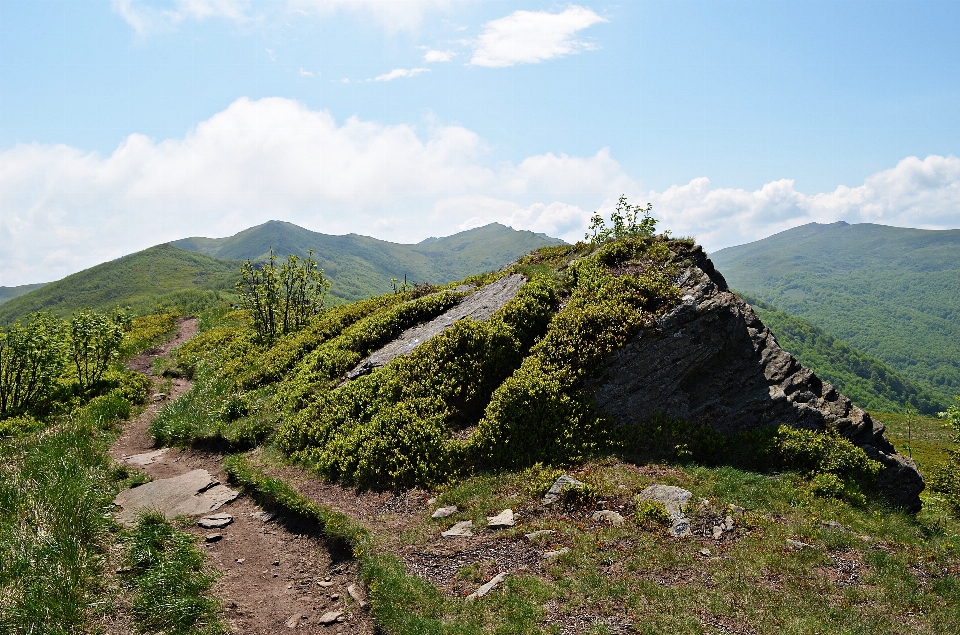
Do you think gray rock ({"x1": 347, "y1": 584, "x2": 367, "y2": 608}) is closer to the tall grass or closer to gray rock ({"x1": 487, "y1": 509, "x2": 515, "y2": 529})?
gray rock ({"x1": 487, "y1": 509, "x2": 515, "y2": 529})

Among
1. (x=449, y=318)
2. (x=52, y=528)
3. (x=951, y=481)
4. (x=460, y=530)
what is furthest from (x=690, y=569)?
(x=951, y=481)

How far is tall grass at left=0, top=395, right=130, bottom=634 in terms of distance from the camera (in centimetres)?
813

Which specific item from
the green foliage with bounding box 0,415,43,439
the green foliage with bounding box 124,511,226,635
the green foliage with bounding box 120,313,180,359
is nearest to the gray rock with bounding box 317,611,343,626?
the green foliage with bounding box 124,511,226,635

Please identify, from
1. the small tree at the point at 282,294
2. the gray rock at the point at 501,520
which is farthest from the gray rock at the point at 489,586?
the small tree at the point at 282,294

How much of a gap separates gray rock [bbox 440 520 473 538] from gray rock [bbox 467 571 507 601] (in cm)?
192

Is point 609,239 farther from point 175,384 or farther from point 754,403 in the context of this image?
point 175,384

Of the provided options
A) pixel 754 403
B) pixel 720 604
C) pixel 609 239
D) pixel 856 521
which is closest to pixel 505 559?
pixel 720 604

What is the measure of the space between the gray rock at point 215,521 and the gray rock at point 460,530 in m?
5.97

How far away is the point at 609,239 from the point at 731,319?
833 centimetres

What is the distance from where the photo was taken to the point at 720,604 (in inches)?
376

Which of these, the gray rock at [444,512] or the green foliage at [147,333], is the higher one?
the green foliage at [147,333]

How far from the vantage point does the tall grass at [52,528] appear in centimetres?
813

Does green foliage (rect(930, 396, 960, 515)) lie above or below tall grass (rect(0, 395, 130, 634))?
below

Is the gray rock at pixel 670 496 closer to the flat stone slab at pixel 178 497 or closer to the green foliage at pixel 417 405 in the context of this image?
the green foliage at pixel 417 405
